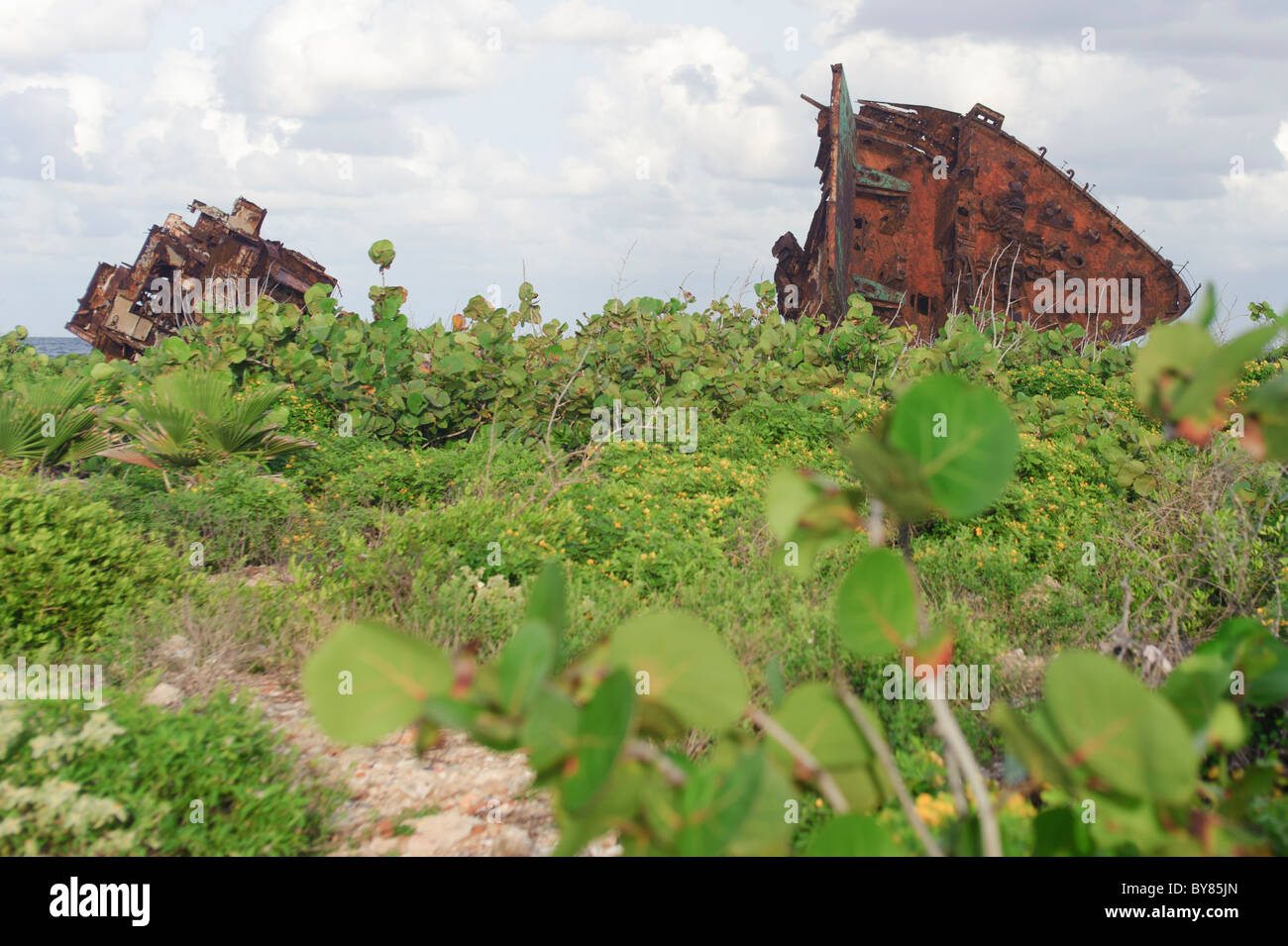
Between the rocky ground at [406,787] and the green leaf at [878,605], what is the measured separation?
2.12 m

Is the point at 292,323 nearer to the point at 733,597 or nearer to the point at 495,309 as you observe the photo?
the point at 495,309

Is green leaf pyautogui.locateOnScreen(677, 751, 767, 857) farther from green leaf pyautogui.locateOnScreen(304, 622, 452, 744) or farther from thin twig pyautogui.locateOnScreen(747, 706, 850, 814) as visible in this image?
green leaf pyautogui.locateOnScreen(304, 622, 452, 744)

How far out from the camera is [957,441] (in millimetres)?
954

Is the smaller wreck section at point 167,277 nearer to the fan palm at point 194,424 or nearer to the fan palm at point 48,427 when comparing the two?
the fan palm at point 48,427

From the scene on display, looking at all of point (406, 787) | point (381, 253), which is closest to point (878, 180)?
point (381, 253)

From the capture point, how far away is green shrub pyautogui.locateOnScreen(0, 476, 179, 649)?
4.19 m

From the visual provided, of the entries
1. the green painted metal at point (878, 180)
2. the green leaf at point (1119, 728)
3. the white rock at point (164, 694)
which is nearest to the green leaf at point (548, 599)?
the green leaf at point (1119, 728)

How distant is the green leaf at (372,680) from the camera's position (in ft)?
2.89

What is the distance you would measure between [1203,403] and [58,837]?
3091 millimetres

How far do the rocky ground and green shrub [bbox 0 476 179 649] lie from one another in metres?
0.50

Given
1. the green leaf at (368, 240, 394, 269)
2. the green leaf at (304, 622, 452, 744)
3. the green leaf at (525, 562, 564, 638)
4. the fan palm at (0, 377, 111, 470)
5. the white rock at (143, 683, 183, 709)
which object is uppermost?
the green leaf at (368, 240, 394, 269)

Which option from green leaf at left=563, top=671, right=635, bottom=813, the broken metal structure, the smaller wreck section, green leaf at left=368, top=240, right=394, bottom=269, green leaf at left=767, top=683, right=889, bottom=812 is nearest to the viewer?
green leaf at left=563, top=671, right=635, bottom=813

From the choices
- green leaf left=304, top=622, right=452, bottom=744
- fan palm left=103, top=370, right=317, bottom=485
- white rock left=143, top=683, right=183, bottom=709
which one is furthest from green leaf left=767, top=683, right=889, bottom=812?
fan palm left=103, top=370, right=317, bottom=485

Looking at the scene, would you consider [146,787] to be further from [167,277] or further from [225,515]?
[167,277]
